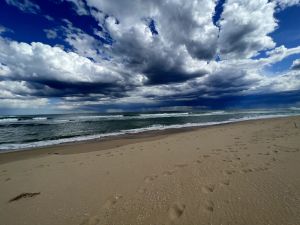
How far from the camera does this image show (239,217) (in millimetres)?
2477

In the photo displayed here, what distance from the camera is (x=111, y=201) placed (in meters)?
3.23

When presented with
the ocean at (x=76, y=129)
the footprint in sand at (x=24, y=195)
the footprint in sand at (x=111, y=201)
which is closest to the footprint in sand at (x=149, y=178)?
the footprint in sand at (x=111, y=201)

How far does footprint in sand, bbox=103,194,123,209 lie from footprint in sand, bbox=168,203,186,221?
3.69 ft

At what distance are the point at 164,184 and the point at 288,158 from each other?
161 inches

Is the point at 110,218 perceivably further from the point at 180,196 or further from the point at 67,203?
the point at 180,196

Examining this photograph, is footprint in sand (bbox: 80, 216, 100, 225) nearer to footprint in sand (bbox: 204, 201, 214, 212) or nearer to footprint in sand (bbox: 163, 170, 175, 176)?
footprint in sand (bbox: 204, 201, 214, 212)

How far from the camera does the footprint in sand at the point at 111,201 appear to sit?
306cm

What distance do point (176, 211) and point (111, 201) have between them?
1316 millimetres

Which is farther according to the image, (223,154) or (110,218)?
(223,154)

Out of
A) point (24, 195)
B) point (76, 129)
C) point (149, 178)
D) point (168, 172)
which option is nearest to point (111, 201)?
point (149, 178)

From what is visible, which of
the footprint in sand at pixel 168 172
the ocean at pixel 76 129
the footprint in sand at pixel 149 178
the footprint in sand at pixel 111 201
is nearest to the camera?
the footprint in sand at pixel 111 201

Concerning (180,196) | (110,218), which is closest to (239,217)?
(180,196)

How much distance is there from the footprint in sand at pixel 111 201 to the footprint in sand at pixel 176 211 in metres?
1.12

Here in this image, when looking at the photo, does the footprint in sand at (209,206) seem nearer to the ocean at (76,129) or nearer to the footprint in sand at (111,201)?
the footprint in sand at (111,201)
